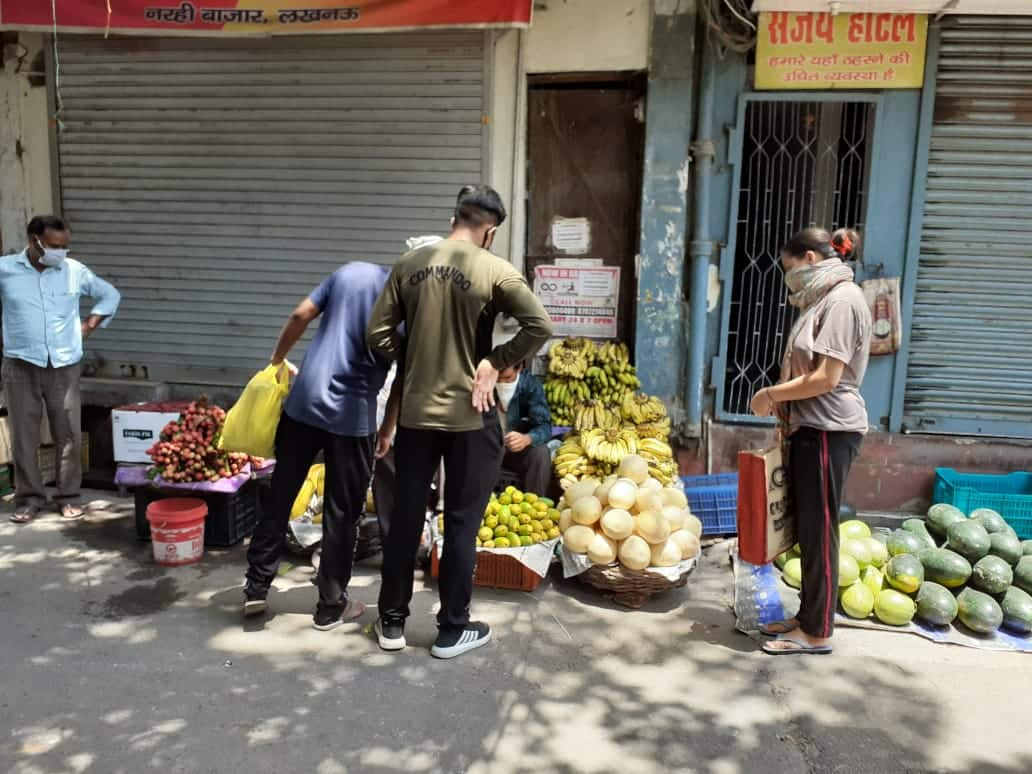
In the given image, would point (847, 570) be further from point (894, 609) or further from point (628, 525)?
point (628, 525)

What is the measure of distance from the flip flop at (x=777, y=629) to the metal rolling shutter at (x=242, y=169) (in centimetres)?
377

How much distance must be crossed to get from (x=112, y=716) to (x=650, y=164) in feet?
→ 15.4

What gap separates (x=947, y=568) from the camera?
4.58m

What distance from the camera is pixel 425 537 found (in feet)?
16.6

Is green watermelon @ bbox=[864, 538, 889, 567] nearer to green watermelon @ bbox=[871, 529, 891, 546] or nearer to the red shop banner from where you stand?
green watermelon @ bbox=[871, 529, 891, 546]

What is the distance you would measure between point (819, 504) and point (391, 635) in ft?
6.86

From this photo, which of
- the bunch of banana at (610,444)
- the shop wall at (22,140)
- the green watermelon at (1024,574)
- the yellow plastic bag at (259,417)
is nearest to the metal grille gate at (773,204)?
the bunch of banana at (610,444)

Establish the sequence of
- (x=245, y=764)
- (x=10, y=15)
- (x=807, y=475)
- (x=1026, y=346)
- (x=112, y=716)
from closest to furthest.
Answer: (x=245, y=764), (x=112, y=716), (x=807, y=475), (x=1026, y=346), (x=10, y=15)

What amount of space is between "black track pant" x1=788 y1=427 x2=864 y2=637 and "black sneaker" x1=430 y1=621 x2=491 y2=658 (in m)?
1.57

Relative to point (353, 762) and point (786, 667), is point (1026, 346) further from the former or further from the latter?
point (353, 762)

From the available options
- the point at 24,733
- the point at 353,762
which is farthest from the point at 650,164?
the point at 24,733

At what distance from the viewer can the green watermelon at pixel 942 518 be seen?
16.6ft

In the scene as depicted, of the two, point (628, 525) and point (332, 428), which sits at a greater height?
point (332, 428)

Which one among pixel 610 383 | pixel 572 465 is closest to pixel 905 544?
pixel 572 465
